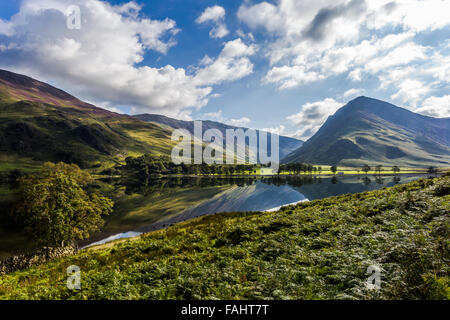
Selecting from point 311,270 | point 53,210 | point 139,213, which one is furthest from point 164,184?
point 311,270

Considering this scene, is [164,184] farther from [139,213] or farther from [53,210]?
[53,210]

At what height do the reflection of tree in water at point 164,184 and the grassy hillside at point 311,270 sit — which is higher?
the grassy hillside at point 311,270

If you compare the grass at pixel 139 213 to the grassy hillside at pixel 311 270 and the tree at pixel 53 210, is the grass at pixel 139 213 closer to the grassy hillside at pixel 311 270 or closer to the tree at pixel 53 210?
the tree at pixel 53 210

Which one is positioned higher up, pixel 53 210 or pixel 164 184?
pixel 53 210

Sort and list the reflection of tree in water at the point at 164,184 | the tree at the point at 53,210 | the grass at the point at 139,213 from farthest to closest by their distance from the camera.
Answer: the reflection of tree in water at the point at 164,184, the grass at the point at 139,213, the tree at the point at 53,210

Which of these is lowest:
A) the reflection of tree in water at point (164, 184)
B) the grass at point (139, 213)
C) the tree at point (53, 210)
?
the grass at point (139, 213)

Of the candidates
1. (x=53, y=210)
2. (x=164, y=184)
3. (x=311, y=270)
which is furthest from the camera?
(x=164, y=184)

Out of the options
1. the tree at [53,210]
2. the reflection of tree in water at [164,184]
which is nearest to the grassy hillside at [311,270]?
the tree at [53,210]

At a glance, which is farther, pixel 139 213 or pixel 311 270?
pixel 139 213

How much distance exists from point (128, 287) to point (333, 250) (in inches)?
368

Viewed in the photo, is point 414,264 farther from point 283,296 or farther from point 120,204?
point 120,204

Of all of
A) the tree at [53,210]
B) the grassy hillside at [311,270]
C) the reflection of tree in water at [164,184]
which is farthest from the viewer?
the reflection of tree in water at [164,184]

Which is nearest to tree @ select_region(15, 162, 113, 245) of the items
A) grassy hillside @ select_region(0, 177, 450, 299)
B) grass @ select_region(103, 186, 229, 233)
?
grassy hillside @ select_region(0, 177, 450, 299)
